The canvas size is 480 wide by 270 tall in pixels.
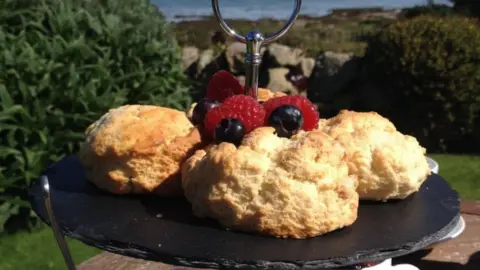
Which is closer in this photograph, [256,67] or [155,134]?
[155,134]

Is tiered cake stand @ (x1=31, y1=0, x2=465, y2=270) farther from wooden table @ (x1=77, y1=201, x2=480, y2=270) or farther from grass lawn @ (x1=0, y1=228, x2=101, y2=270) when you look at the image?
grass lawn @ (x1=0, y1=228, x2=101, y2=270)

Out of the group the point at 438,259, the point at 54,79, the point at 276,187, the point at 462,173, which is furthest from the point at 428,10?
the point at 276,187

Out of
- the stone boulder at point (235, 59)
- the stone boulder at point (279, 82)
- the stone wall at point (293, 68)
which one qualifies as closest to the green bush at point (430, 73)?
the stone wall at point (293, 68)

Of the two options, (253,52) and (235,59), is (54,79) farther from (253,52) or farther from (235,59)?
(235,59)

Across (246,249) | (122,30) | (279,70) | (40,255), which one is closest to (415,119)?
(279,70)

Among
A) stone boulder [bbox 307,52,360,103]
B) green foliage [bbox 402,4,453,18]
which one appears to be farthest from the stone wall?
green foliage [bbox 402,4,453,18]

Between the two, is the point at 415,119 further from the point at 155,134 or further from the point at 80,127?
the point at 155,134

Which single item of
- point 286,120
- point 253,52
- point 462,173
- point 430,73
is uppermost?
point 253,52
